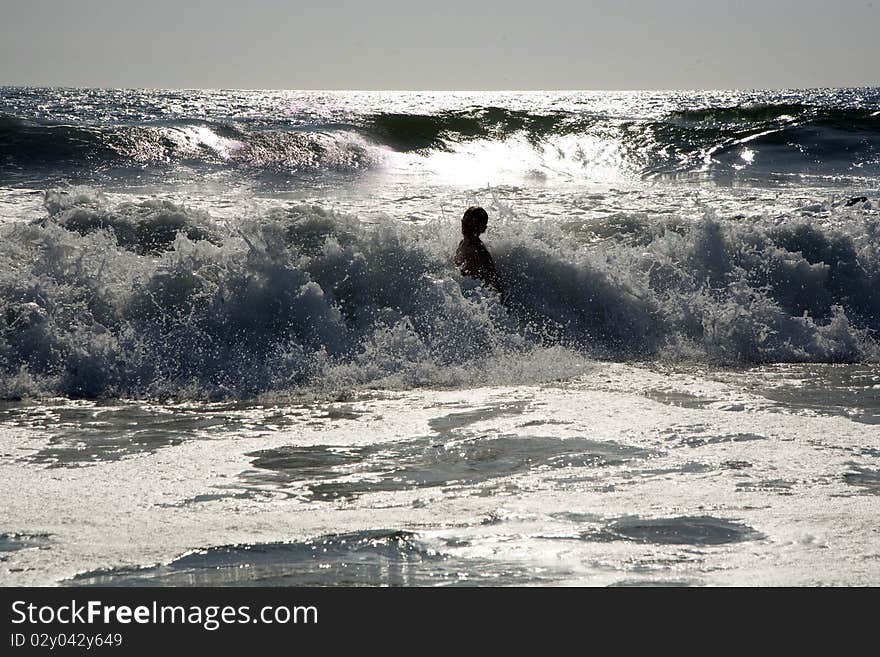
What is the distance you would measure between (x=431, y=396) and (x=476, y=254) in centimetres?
240

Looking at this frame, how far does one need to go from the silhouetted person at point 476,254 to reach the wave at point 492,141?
9016 mm

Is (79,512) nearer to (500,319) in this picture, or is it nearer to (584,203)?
(500,319)

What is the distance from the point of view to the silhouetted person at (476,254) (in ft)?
26.8

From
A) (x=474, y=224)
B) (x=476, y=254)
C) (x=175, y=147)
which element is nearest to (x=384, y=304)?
(x=476, y=254)

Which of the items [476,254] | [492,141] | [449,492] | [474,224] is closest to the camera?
[449,492]

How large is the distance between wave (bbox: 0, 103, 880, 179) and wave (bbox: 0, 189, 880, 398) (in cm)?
757

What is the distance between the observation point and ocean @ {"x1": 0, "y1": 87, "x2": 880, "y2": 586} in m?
3.47

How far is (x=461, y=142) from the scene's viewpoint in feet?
67.4

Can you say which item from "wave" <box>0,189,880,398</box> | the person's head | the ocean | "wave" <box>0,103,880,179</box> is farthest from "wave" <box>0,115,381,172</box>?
the person's head

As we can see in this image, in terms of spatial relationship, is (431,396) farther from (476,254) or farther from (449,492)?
(476,254)

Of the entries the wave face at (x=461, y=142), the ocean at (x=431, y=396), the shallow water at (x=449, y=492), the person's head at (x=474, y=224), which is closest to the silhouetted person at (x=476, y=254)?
the person's head at (x=474, y=224)

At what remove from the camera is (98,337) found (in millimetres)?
6875

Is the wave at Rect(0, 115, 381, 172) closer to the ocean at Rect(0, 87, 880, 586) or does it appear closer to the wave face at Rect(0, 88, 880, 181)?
the wave face at Rect(0, 88, 880, 181)

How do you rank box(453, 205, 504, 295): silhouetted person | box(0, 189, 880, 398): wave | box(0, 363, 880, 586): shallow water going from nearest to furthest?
box(0, 363, 880, 586): shallow water → box(0, 189, 880, 398): wave → box(453, 205, 504, 295): silhouetted person
